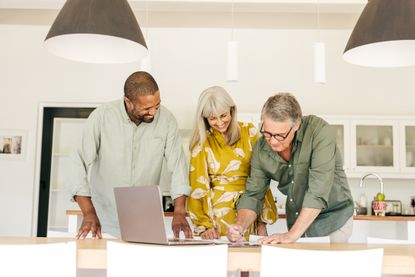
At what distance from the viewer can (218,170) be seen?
269 cm

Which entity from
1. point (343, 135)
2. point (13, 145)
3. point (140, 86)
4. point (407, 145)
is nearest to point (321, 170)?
point (140, 86)

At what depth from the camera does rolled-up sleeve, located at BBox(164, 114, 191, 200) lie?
2.52 m

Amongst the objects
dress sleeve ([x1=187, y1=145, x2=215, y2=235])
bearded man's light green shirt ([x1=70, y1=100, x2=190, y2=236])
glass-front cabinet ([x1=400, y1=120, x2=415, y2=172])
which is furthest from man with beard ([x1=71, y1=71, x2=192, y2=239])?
glass-front cabinet ([x1=400, y1=120, x2=415, y2=172])

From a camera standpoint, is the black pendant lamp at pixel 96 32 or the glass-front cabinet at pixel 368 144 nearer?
the black pendant lamp at pixel 96 32

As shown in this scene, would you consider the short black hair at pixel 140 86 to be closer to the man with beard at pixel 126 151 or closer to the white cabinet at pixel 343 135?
the man with beard at pixel 126 151

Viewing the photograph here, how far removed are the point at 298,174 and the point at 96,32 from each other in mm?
1137

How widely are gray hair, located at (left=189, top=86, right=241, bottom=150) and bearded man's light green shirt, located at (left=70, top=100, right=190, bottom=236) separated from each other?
0.14 meters

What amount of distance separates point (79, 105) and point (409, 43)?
411 cm

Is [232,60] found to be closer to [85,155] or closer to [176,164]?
[176,164]

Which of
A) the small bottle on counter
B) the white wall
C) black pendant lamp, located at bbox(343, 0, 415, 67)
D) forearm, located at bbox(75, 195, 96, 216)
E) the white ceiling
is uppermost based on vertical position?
the white ceiling

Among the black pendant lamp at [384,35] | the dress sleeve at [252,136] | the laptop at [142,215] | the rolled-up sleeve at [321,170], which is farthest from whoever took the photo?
the dress sleeve at [252,136]

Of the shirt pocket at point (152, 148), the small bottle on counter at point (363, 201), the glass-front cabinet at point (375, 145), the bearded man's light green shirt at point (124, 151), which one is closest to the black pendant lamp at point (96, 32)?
the bearded man's light green shirt at point (124, 151)

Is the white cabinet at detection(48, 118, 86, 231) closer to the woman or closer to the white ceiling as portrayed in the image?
the white ceiling

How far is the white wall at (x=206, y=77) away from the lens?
555cm
